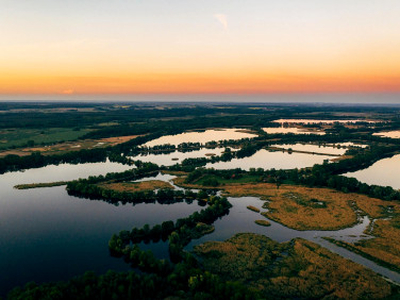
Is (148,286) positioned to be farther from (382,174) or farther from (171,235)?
(382,174)

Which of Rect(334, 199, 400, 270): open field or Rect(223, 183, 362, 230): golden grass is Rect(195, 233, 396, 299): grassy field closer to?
Rect(334, 199, 400, 270): open field

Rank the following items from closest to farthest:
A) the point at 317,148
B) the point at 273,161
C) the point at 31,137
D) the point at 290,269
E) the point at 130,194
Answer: the point at 290,269
the point at 130,194
the point at 273,161
the point at 317,148
the point at 31,137

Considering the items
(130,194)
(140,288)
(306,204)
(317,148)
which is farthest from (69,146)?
(317,148)

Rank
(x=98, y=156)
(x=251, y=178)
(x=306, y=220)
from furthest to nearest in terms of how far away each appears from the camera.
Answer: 1. (x=98, y=156)
2. (x=251, y=178)
3. (x=306, y=220)

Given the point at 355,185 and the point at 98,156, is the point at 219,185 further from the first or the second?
the point at 98,156

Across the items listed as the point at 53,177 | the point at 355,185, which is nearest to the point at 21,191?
the point at 53,177

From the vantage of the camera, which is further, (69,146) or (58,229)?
(69,146)
